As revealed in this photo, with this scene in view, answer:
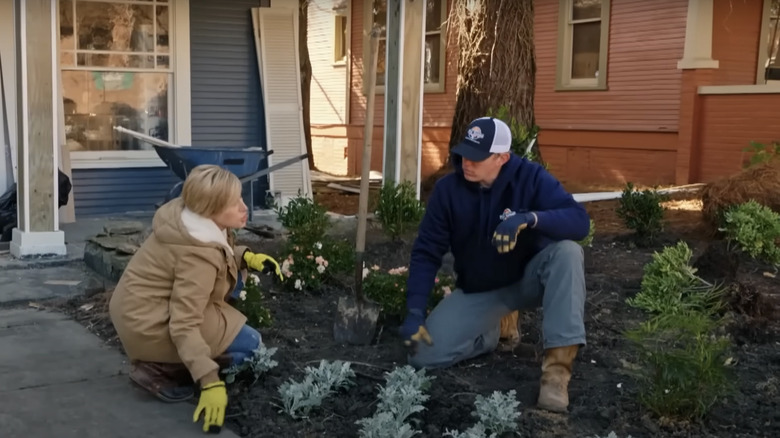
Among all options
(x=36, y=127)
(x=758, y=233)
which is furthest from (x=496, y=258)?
(x=36, y=127)

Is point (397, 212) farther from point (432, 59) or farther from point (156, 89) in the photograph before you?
point (432, 59)

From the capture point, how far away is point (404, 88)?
8227 mm

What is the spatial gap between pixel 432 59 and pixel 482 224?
13.7m

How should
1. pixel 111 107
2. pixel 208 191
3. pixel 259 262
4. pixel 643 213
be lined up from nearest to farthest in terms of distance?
1. pixel 208 191
2. pixel 259 262
3. pixel 643 213
4. pixel 111 107

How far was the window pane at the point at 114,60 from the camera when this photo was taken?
29.9ft

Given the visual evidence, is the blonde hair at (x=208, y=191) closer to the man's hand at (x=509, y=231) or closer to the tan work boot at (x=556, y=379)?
the man's hand at (x=509, y=231)

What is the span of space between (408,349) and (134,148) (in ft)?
20.0

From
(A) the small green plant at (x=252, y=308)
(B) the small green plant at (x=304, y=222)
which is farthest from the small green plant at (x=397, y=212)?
(A) the small green plant at (x=252, y=308)

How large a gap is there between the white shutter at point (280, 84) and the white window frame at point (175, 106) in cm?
82

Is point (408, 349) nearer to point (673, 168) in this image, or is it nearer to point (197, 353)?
point (197, 353)

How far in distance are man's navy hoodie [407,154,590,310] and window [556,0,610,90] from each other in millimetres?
11356

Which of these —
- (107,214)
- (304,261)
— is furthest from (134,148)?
(304,261)

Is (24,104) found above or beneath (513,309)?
above

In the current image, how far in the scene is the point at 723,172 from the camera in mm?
13062
